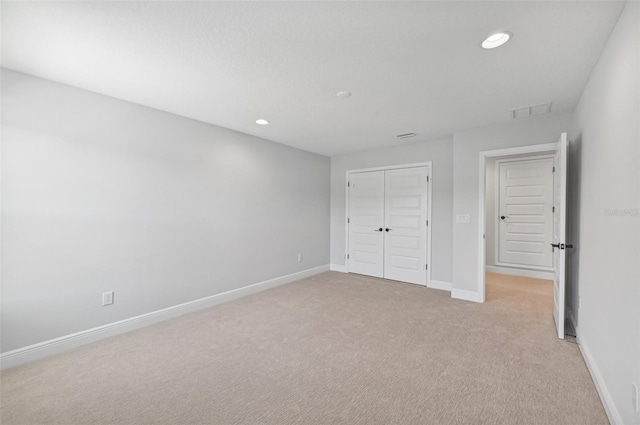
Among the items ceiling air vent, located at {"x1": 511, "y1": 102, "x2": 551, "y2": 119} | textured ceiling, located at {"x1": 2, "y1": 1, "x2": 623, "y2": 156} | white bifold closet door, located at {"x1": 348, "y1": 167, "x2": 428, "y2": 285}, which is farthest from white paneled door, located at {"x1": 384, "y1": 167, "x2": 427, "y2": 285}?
textured ceiling, located at {"x1": 2, "y1": 1, "x2": 623, "y2": 156}

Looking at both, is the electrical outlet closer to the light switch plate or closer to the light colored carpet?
the light colored carpet

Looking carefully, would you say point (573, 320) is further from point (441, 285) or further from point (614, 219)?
point (614, 219)

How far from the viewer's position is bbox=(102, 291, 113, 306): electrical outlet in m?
2.71

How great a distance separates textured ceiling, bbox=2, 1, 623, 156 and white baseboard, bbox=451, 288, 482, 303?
7.78ft

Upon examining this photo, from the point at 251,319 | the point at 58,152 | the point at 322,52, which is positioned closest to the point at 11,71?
the point at 58,152

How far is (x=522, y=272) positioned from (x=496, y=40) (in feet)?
16.4

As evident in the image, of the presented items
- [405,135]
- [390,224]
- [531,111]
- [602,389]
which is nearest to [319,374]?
[602,389]

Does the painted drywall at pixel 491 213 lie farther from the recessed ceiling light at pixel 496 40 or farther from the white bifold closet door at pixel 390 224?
the recessed ceiling light at pixel 496 40

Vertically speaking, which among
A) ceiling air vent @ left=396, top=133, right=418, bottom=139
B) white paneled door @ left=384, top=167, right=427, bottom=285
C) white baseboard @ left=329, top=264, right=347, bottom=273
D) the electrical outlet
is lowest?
white baseboard @ left=329, top=264, right=347, bottom=273

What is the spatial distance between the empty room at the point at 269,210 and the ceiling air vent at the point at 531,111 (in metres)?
0.05

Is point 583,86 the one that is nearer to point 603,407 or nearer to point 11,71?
point 603,407

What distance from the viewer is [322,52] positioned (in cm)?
197

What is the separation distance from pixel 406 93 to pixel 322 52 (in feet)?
3.53

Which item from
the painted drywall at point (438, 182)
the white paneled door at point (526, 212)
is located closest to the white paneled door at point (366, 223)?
the painted drywall at point (438, 182)
